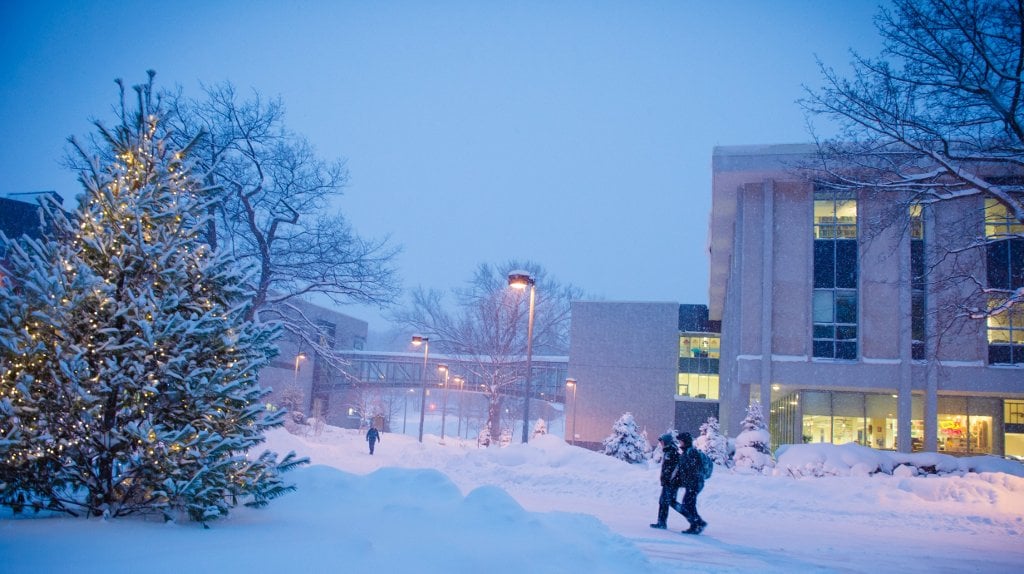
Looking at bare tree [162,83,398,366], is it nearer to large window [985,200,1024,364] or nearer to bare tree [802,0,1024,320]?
bare tree [802,0,1024,320]

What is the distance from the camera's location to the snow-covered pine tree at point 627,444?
28.6 metres

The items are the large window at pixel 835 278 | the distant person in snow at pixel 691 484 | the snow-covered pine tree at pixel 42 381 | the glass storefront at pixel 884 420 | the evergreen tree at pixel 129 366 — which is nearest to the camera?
the snow-covered pine tree at pixel 42 381

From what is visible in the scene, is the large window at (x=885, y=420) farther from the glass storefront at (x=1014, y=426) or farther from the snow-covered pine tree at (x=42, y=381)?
the snow-covered pine tree at (x=42, y=381)

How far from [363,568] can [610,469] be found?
1450 cm

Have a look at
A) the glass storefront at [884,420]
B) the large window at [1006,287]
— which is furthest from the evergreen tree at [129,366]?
the large window at [1006,287]

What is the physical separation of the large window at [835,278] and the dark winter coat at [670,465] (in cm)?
2296

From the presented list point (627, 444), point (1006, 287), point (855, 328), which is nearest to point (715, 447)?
point (627, 444)

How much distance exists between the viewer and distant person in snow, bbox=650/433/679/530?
9484mm

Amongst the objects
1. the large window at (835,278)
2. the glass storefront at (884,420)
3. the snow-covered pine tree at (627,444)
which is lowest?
the snow-covered pine tree at (627,444)

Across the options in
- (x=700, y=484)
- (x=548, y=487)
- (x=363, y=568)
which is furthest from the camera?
(x=548, y=487)

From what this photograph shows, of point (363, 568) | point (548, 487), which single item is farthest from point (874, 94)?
point (363, 568)

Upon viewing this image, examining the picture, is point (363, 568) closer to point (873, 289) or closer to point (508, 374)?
point (873, 289)

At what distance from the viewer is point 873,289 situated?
2928 cm

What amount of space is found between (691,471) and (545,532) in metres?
3.65
